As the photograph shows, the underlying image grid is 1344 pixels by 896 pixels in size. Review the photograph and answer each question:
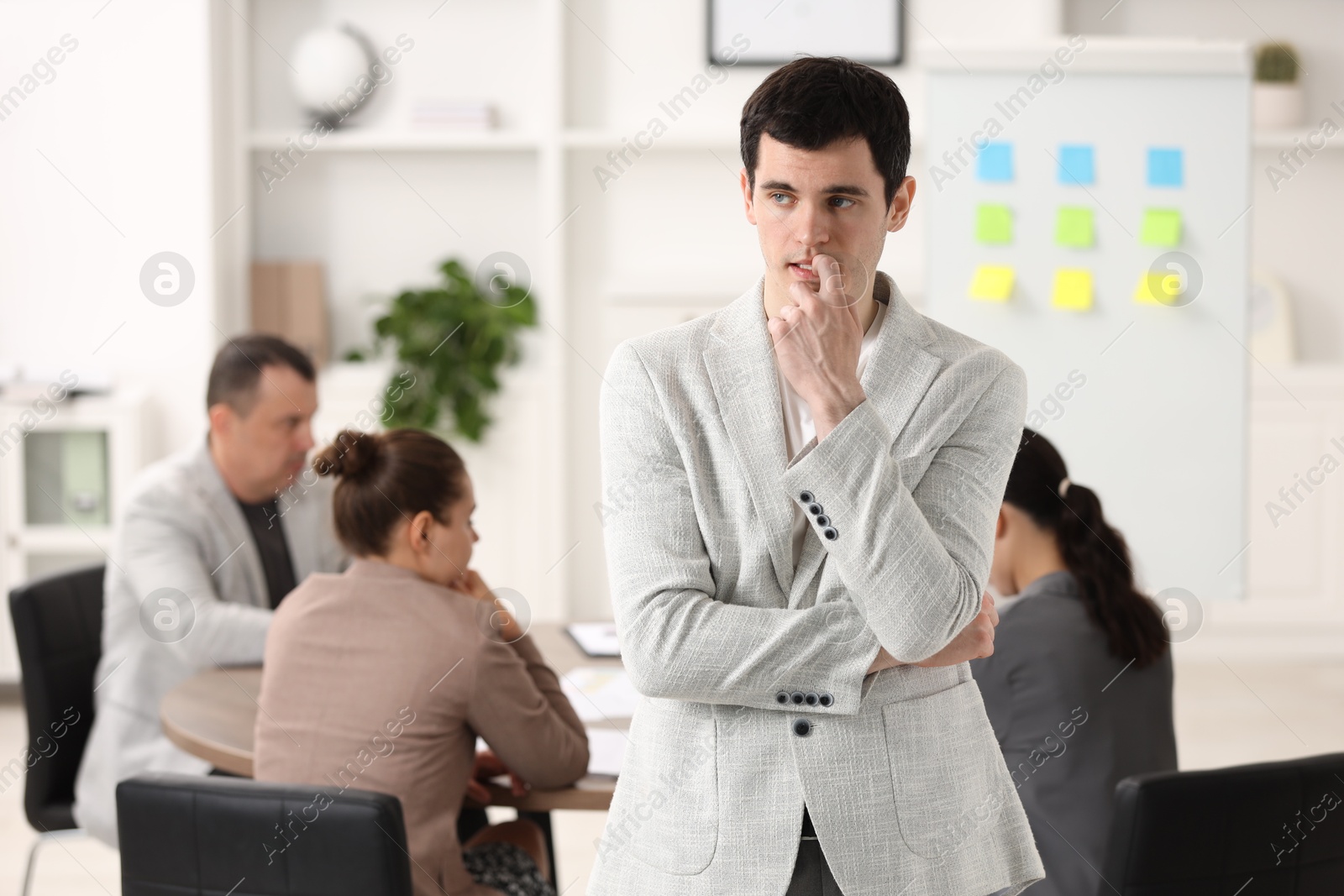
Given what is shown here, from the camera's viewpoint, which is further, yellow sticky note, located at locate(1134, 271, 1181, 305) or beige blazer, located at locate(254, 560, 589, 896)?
yellow sticky note, located at locate(1134, 271, 1181, 305)

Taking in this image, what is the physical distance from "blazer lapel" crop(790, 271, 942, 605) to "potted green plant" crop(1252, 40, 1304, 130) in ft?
13.8

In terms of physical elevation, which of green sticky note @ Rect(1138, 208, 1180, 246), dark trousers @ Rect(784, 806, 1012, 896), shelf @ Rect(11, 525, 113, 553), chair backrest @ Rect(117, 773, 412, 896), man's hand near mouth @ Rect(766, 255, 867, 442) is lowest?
shelf @ Rect(11, 525, 113, 553)

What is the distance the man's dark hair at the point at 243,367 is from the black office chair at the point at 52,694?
1.60 feet

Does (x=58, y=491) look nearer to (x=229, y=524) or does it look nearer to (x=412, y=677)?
(x=229, y=524)

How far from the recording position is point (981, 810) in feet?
3.95

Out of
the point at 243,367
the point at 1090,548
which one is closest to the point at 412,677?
the point at 1090,548

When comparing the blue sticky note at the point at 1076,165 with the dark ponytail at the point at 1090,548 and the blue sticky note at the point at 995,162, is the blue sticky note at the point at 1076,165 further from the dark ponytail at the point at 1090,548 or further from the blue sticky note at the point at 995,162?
the dark ponytail at the point at 1090,548

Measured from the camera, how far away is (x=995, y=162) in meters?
4.23

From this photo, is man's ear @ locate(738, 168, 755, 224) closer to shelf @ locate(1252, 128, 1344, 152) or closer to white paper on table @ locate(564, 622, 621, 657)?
white paper on table @ locate(564, 622, 621, 657)

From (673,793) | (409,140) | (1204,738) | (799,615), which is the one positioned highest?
(409,140)

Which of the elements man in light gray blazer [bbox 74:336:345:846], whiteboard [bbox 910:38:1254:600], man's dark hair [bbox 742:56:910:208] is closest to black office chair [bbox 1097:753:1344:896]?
man's dark hair [bbox 742:56:910:208]

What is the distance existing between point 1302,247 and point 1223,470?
1258mm

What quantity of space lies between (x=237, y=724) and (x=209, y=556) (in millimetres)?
557

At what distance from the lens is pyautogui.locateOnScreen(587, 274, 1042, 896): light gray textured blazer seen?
3.73 ft
